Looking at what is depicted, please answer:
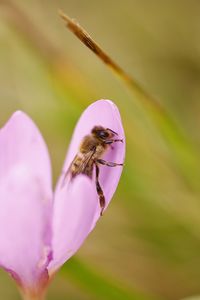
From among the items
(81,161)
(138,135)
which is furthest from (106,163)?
(138,135)

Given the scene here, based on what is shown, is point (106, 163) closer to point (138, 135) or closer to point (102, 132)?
point (102, 132)

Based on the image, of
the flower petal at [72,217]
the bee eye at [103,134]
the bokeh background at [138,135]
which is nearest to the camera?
the flower petal at [72,217]

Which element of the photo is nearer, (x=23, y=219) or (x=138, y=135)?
(x=23, y=219)

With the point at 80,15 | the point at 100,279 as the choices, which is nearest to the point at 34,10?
the point at 80,15

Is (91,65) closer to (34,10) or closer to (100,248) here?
(34,10)

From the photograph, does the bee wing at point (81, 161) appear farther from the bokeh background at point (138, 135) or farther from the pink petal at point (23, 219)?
the bokeh background at point (138, 135)

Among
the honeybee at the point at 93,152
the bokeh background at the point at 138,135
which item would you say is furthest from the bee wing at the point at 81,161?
the bokeh background at the point at 138,135
